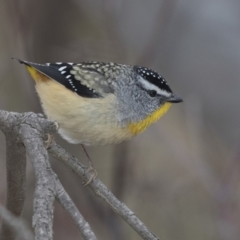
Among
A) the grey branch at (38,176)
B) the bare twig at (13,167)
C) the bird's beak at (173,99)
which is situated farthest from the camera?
the bird's beak at (173,99)

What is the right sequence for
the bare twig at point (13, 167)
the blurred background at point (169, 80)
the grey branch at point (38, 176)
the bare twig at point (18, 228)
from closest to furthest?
the grey branch at point (38, 176) → the bare twig at point (18, 228) → the bare twig at point (13, 167) → the blurred background at point (169, 80)

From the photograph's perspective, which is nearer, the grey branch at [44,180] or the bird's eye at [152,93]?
the grey branch at [44,180]

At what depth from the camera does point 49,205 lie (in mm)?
1991

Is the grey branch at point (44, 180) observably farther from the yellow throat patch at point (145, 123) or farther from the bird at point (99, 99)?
the yellow throat patch at point (145, 123)

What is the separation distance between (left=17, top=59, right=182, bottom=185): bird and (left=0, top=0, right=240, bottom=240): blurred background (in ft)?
2.64

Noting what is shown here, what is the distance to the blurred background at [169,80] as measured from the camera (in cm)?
515

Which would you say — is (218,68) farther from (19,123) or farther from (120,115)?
(19,123)

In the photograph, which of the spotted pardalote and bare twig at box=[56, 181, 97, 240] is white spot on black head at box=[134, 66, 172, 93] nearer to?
the spotted pardalote

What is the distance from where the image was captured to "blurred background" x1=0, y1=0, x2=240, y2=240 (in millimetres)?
5152

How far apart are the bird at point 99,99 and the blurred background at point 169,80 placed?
2.64 feet

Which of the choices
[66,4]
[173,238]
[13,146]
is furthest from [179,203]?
[13,146]

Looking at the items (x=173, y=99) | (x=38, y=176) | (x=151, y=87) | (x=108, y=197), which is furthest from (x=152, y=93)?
(x=38, y=176)

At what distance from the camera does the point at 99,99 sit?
394cm

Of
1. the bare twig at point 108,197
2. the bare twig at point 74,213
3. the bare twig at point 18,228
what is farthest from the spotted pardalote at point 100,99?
the bare twig at point 18,228
